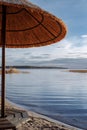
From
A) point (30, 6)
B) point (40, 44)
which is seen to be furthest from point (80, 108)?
point (30, 6)

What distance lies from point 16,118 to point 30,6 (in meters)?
2.21

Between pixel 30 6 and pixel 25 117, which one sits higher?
pixel 30 6

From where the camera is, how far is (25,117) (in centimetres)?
569

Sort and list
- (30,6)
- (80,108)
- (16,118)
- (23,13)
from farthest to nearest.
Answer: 1. (80,108)
2. (23,13)
3. (16,118)
4. (30,6)

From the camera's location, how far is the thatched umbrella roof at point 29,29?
20.4ft

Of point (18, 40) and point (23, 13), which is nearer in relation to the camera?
point (23, 13)

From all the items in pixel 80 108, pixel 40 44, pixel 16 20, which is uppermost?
pixel 16 20

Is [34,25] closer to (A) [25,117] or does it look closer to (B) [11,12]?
(B) [11,12]

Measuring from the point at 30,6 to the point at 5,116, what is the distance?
2.30 metres

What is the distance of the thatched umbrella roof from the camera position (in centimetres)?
621

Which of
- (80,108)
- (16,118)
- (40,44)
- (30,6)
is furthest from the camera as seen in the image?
(80,108)

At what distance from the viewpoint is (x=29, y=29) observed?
22.8ft

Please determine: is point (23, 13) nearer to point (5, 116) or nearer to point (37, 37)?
point (37, 37)

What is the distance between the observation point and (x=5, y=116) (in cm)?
568
